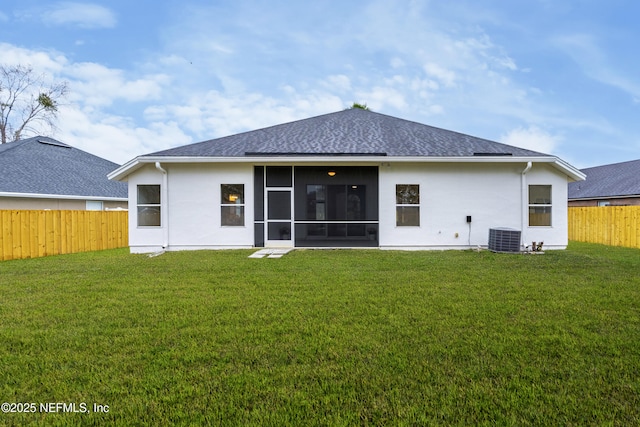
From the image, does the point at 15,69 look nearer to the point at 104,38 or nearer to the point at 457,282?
the point at 104,38

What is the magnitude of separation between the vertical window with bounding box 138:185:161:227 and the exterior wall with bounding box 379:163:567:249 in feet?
24.0

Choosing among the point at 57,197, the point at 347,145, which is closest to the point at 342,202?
the point at 347,145

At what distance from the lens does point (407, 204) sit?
10.5 meters

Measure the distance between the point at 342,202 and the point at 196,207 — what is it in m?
4.71

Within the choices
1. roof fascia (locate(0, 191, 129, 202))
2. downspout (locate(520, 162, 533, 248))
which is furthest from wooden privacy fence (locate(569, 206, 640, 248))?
roof fascia (locate(0, 191, 129, 202))

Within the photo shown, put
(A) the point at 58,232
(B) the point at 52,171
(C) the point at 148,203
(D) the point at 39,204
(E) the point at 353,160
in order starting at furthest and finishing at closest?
(B) the point at 52,171
(D) the point at 39,204
(A) the point at 58,232
(C) the point at 148,203
(E) the point at 353,160

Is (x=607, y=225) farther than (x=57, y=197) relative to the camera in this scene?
No

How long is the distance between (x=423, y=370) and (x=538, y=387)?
2.68 ft

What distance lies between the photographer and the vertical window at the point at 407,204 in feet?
34.6

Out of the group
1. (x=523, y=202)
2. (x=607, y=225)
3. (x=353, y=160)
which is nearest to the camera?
(x=353, y=160)

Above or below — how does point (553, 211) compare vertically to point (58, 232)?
above

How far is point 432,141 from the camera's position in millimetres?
11617

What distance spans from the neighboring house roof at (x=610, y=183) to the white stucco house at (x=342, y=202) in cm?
1387

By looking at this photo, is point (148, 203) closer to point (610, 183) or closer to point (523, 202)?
point (523, 202)
